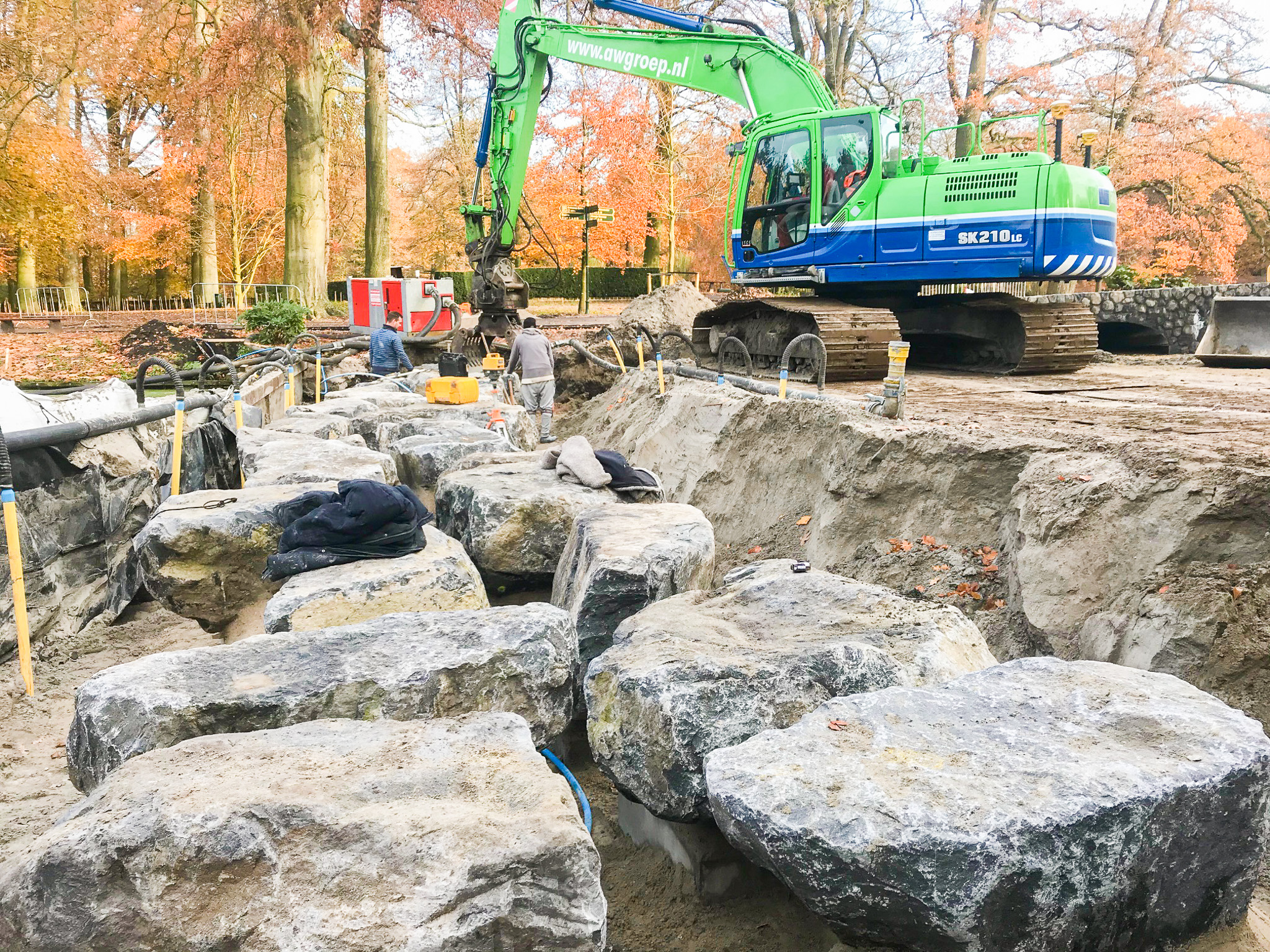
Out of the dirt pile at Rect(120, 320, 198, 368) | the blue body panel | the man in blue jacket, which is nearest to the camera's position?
the blue body panel

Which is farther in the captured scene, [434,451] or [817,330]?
[817,330]

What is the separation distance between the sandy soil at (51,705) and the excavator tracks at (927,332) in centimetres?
685

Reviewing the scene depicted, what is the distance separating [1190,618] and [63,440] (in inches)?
240

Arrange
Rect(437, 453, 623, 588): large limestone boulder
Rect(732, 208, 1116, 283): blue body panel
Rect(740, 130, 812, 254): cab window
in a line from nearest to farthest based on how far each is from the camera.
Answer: Rect(437, 453, 623, 588): large limestone boulder
Rect(732, 208, 1116, 283): blue body panel
Rect(740, 130, 812, 254): cab window

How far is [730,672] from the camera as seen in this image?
3.05m

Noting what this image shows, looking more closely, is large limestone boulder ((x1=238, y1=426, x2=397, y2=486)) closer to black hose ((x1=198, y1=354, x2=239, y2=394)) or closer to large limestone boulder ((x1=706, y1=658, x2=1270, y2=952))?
black hose ((x1=198, y1=354, x2=239, y2=394))

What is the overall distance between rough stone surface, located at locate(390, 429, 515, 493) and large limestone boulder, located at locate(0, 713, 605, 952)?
4.45m

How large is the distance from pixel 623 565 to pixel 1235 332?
10454 mm

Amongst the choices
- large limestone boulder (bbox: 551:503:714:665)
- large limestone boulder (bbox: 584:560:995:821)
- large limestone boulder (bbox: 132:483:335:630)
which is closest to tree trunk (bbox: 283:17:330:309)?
large limestone boulder (bbox: 132:483:335:630)

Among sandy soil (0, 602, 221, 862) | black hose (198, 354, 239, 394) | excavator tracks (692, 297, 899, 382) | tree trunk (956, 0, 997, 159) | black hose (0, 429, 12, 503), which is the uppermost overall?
tree trunk (956, 0, 997, 159)

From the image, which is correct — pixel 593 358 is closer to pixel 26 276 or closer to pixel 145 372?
pixel 145 372

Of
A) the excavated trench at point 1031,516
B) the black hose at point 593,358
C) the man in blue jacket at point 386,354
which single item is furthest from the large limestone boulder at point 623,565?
the man in blue jacket at point 386,354

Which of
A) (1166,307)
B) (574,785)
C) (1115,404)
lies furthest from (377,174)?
(574,785)

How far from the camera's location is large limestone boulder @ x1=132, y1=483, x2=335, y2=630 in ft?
15.2
